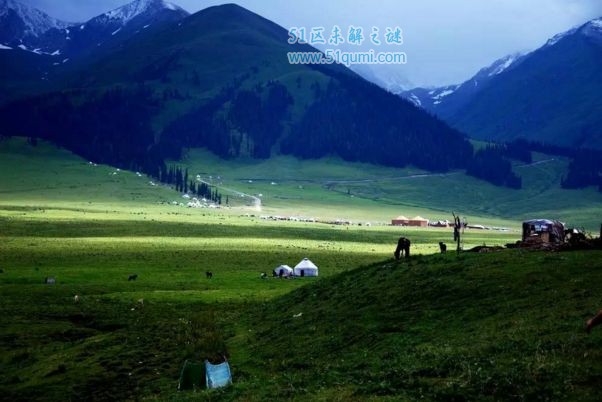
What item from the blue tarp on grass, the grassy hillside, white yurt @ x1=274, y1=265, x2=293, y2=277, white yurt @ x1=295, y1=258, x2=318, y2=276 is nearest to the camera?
the grassy hillside

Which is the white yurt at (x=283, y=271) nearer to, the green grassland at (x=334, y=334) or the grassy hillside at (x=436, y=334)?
the green grassland at (x=334, y=334)

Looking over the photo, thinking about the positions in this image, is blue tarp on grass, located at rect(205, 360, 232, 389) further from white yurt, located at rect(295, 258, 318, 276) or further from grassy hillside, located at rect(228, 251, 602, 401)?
white yurt, located at rect(295, 258, 318, 276)

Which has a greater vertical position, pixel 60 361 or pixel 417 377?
pixel 417 377

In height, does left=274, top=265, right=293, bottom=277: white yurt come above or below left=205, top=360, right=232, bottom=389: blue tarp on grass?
above

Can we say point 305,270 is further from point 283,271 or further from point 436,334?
point 436,334

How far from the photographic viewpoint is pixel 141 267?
9375cm

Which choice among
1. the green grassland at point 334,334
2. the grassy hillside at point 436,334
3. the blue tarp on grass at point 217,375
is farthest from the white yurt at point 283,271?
the blue tarp on grass at point 217,375

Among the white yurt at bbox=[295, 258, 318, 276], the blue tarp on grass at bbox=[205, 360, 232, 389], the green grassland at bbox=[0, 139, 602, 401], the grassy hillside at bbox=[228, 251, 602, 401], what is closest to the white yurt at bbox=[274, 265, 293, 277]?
the white yurt at bbox=[295, 258, 318, 276]

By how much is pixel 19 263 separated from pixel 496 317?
77.6 m

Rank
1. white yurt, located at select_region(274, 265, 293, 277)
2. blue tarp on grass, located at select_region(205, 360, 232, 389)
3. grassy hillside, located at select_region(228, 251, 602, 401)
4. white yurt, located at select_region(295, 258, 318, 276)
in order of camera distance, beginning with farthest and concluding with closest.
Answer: white yurt, located at select_region(295, 258, 318, 276) < white yurt, located at select_region(274, 265, 293, 277) < blue tarp on grass, located at select_region(205, 360, 232, 389) < grassy hillside, located at select_region(228, 251, 602, 401)

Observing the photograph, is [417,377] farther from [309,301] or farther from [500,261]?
[309,301]

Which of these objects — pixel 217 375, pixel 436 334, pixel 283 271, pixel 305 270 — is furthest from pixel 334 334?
pixel 305 270

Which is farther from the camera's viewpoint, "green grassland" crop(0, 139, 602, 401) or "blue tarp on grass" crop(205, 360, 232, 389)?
"blue tarp on grass" crop(205, 360, 232, 389)

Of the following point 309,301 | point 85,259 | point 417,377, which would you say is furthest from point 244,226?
point 417,377
